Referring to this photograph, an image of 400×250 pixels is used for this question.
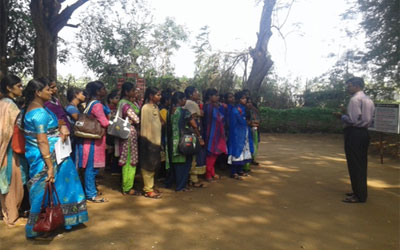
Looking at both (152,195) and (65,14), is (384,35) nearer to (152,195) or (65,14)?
(152,195)

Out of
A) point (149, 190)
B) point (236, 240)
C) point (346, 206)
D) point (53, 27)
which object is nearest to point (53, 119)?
point (149, 190)

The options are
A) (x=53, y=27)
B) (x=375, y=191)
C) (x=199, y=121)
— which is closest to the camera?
(x=375, y=191)

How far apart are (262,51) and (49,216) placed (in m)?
11.7

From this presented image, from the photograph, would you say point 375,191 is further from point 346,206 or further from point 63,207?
point 63,207

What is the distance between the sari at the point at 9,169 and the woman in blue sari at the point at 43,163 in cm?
50

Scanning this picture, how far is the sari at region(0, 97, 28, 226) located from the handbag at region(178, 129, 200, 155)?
215 centimetres

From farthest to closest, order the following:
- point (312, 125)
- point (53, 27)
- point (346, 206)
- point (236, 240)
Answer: point (312, 125) < point (53, 27) < point (346, 206) < point (236, 240)

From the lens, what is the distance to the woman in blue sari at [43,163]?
3006mm

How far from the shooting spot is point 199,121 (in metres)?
5.45

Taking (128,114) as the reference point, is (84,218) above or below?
below

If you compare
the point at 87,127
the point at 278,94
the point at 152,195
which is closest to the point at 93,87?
the point at 87,127

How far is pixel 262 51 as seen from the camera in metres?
13.1

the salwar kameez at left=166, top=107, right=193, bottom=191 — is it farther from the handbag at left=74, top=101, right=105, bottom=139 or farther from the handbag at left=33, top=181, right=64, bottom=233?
the handbag at left=33, top=181, right=64, bottom=233

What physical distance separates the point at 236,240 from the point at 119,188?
2506 mm
